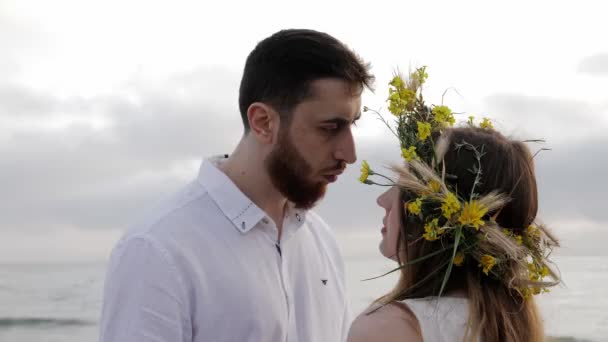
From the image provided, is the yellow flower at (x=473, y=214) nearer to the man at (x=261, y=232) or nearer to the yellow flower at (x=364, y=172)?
the yellow flower at (x=364, y=172)

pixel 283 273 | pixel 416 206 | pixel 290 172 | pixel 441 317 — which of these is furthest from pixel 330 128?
pixel 441 317

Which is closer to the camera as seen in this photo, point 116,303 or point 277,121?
point 116,303

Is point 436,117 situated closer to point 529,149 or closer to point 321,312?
point 529,149

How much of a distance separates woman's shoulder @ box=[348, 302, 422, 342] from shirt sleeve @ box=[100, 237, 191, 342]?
2.86 ft

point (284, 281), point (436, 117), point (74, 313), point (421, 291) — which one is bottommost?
point (74, 313)

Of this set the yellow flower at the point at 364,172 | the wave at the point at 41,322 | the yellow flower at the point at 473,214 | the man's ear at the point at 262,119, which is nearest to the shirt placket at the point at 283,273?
the man's ear at the point at 262,119

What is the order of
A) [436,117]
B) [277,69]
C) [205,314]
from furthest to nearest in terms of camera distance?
[277,69] → [205,314] → [436,117]

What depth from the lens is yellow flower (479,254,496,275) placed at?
250 centimetres

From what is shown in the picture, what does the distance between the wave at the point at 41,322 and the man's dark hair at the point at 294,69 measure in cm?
1581

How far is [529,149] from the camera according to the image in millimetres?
2637

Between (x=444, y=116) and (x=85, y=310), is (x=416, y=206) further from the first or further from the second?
(x=85, y=310)

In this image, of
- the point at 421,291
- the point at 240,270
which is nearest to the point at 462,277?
the point at 421,291

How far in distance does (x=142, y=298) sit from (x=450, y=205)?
124 cm

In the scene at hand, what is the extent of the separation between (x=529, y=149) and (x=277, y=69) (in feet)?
4.62
